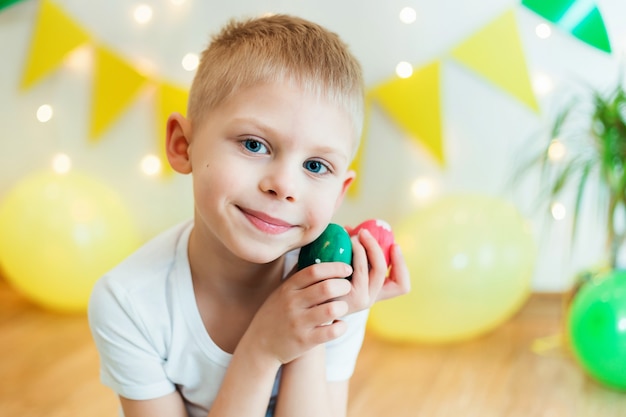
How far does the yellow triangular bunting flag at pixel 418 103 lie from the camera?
2.34 m

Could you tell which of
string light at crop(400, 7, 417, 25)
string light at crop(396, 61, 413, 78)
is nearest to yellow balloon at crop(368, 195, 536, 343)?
string light at crop(396, 61, 413, 78)

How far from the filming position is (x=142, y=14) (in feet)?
8.30

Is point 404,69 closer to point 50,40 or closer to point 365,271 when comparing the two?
point 50,40

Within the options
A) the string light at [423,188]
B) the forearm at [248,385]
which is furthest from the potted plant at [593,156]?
the forearm at [248,385]

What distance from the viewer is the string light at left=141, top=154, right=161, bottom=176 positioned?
8.63 ft

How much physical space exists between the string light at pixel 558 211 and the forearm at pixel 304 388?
1.47 meters

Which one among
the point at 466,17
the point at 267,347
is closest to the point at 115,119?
the point at 466,17

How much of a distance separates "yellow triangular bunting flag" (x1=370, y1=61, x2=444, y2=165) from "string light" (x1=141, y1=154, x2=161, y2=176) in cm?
80

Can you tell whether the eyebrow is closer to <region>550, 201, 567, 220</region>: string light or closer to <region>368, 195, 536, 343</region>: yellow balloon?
<region>368, 195, 536, 343</region>: yellow balloon

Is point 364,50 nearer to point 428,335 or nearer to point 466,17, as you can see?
point 466,17

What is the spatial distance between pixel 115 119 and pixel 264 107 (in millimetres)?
1736

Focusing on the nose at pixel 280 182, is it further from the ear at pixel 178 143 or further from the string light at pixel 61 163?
the string light at pixel 61 163

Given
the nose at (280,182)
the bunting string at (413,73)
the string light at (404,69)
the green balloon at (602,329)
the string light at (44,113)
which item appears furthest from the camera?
the string light at (44,113)

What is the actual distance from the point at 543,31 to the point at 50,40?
5.41 feet
